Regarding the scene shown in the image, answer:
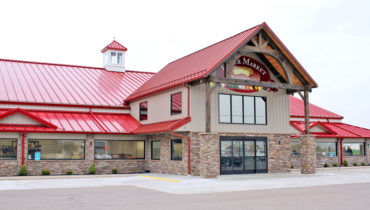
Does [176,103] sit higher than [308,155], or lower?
higher

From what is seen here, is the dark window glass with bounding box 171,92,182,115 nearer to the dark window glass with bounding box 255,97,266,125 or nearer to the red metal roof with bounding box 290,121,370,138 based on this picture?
the dark window glass with bounding box 255,97,266,125

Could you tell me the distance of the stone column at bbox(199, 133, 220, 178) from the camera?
75.2 feet

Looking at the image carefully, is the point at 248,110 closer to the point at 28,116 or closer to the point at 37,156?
the point at 37,156

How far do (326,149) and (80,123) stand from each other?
20780 millimetres

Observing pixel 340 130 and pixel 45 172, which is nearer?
pixel 45 172

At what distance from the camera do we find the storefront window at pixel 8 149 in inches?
1009

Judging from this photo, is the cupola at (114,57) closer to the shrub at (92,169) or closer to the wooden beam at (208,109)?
the shrub at (92,169)

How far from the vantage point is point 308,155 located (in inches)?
1069

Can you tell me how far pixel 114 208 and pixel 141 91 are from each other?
19.5m

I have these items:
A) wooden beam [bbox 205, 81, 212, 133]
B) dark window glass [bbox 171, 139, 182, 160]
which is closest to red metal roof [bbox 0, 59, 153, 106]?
dark window glass [bbox 171, 139, 182, 160]

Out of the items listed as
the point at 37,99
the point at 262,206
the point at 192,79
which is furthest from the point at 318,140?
the point at 262,206

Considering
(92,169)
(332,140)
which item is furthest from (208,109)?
(332,140)

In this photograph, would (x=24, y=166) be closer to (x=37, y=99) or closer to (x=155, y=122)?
(x=37, y=99)

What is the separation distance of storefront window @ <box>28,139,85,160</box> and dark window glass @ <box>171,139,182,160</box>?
6.13m
